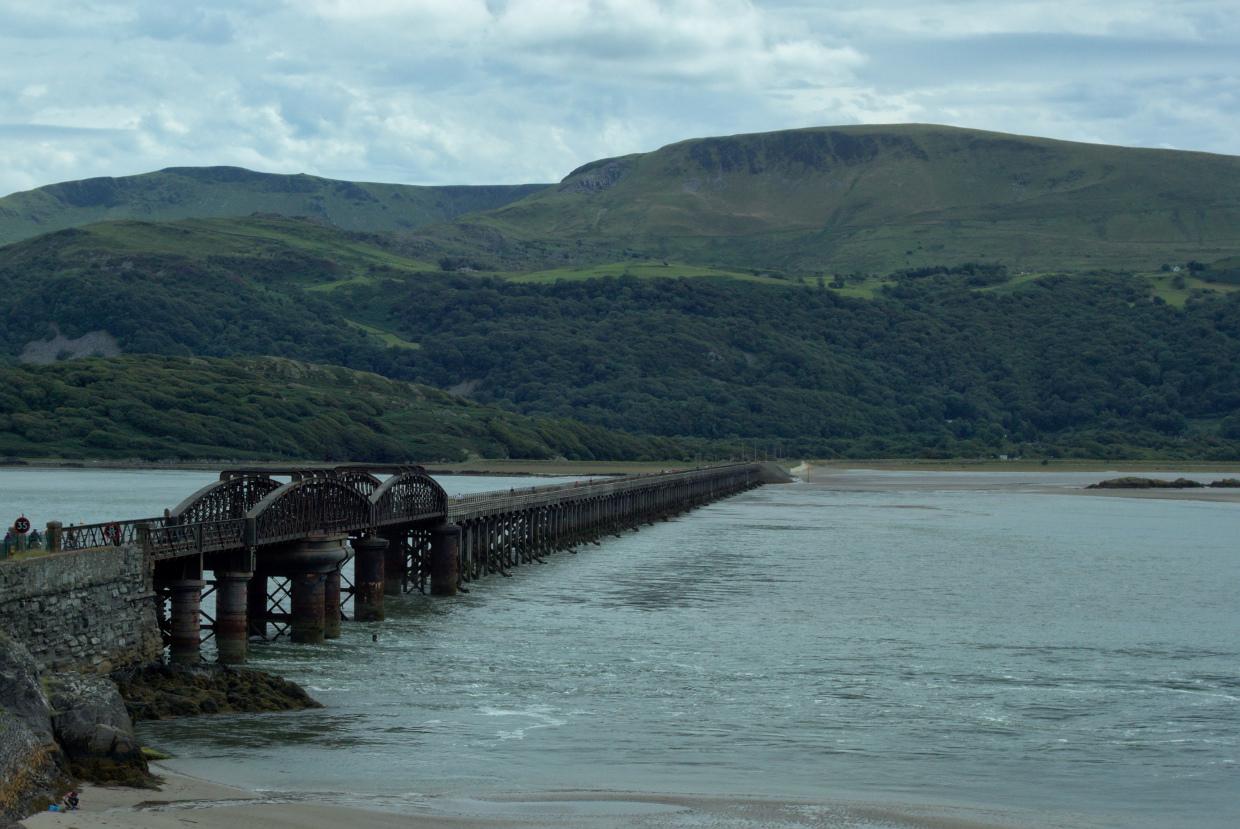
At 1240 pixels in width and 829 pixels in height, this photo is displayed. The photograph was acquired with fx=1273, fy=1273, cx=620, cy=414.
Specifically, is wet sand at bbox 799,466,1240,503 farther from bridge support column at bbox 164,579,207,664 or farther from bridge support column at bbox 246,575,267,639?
bridge support column at bbox 164,579,207,664

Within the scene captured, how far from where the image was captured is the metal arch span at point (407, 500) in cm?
3956

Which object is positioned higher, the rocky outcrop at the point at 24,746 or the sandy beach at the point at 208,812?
the rocky outcrop at the point at 24,746

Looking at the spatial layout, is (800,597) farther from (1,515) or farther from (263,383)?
(263,383)

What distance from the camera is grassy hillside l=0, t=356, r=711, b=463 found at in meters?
158

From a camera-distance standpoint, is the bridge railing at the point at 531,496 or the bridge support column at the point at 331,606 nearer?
the bridge support column at the point at 331,606

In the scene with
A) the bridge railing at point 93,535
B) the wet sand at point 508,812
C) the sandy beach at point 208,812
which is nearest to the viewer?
the sandy beach at point 208,812

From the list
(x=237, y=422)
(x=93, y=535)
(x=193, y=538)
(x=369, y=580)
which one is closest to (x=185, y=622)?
(x=193, y=538)

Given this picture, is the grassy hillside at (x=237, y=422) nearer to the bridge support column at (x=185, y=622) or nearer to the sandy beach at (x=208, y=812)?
the bridge support column at (x=185, y=622)

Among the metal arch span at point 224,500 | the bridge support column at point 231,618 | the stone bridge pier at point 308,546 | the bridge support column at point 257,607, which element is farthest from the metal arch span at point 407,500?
the bridge support column at point 231,618

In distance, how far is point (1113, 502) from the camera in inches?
4761

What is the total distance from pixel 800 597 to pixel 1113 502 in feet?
273

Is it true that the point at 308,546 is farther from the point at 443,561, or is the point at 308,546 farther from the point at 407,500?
the point at 443,561

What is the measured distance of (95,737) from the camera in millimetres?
18469

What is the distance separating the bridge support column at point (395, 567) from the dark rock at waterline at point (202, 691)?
1827 centimetres
